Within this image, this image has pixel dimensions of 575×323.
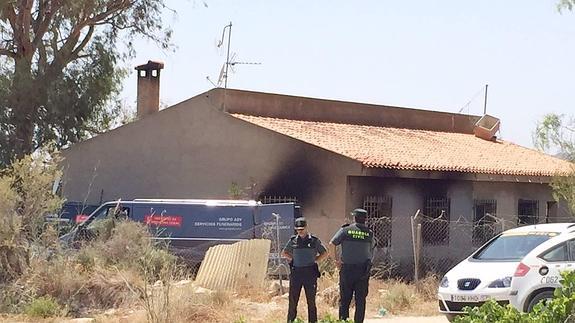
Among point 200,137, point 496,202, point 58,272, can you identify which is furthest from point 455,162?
point 58,272

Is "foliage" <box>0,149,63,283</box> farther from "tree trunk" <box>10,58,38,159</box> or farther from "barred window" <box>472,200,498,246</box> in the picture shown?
"tree trunk" <box>10,58,38,159</box>

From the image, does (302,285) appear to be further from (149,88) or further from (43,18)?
(43,18)

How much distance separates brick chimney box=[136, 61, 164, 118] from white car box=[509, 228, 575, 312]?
19817 millimetres

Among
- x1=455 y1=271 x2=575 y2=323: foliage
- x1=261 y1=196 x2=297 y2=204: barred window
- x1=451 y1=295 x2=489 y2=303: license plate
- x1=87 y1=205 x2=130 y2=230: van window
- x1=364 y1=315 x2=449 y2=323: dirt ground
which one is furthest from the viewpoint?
x1=261 y1=196 x2=297 y2=204: barred window

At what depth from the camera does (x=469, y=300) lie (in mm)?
12648

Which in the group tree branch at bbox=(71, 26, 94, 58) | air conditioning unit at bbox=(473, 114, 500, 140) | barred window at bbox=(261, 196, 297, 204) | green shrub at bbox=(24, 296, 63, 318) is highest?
tree branch at bbox=(71, 26, 94, 58)

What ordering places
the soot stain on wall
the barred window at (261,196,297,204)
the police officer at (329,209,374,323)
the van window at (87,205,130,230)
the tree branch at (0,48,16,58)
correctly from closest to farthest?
the police officer at (329,209,374,323)
the van window at (87,205,130,230)
the soot stain on wall
the barred window at (261,196,297,204)
the tree branch at (0,48,16,58)

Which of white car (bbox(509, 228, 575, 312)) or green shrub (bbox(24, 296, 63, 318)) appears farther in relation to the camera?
green shrub (bbox(24, 296, 63, 318))

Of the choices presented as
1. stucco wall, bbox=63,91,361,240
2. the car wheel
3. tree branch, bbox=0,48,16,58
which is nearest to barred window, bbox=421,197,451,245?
stucco wall, bbox=63,91,361,240

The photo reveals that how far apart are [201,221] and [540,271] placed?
8881 mm

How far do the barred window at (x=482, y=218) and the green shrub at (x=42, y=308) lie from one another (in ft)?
43.7

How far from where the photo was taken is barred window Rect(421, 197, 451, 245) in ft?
75.0

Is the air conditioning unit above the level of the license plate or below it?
above

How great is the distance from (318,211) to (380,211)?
1.74 metres
